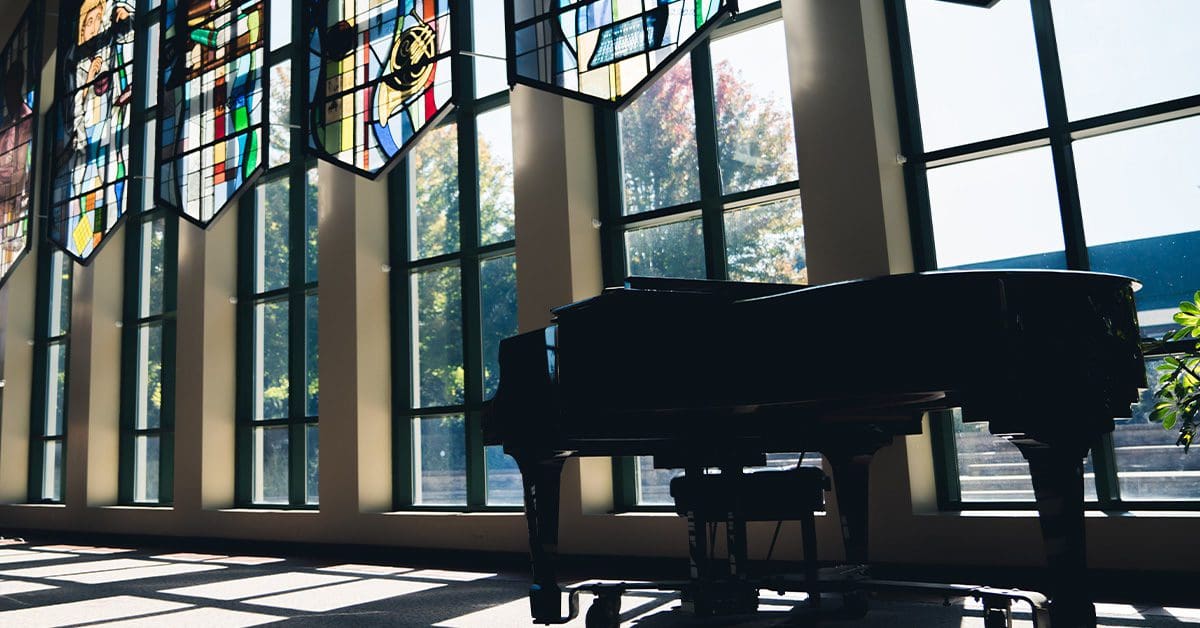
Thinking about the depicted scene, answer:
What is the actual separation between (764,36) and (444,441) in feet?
11.2

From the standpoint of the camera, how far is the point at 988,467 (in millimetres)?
4223

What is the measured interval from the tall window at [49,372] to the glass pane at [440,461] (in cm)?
555

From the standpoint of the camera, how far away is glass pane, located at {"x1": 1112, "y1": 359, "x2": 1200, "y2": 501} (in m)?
3.74

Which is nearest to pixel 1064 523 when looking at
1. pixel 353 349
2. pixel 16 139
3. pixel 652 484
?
pixel 652 484

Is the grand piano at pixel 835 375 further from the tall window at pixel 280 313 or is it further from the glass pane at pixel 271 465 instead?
the glass pane at pixel 271 465

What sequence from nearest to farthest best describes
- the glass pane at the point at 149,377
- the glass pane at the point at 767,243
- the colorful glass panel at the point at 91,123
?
1. the glass pane at the point at 767,243
2. the colorful glass panel at the point at 91,123
3. the glass pane at the point at 149,377

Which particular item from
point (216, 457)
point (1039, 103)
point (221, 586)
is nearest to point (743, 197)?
point (1039, 103)

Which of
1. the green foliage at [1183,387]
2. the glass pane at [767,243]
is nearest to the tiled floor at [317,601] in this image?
the green foliage at [1183,387]

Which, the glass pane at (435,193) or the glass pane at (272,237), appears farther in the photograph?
the glass pane at (272,237)

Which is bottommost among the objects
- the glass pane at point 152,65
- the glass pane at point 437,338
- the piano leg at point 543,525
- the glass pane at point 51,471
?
the piano leg at point 543,525

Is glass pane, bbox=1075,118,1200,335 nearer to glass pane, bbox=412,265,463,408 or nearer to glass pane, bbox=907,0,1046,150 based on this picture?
glass pane, bbox=907,0,1046,150

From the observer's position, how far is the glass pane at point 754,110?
198 inches

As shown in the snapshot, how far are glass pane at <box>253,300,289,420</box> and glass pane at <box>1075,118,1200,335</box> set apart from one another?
19.5ft

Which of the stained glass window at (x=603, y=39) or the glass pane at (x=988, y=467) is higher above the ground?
the stained glass window at (x=603, y=39)
